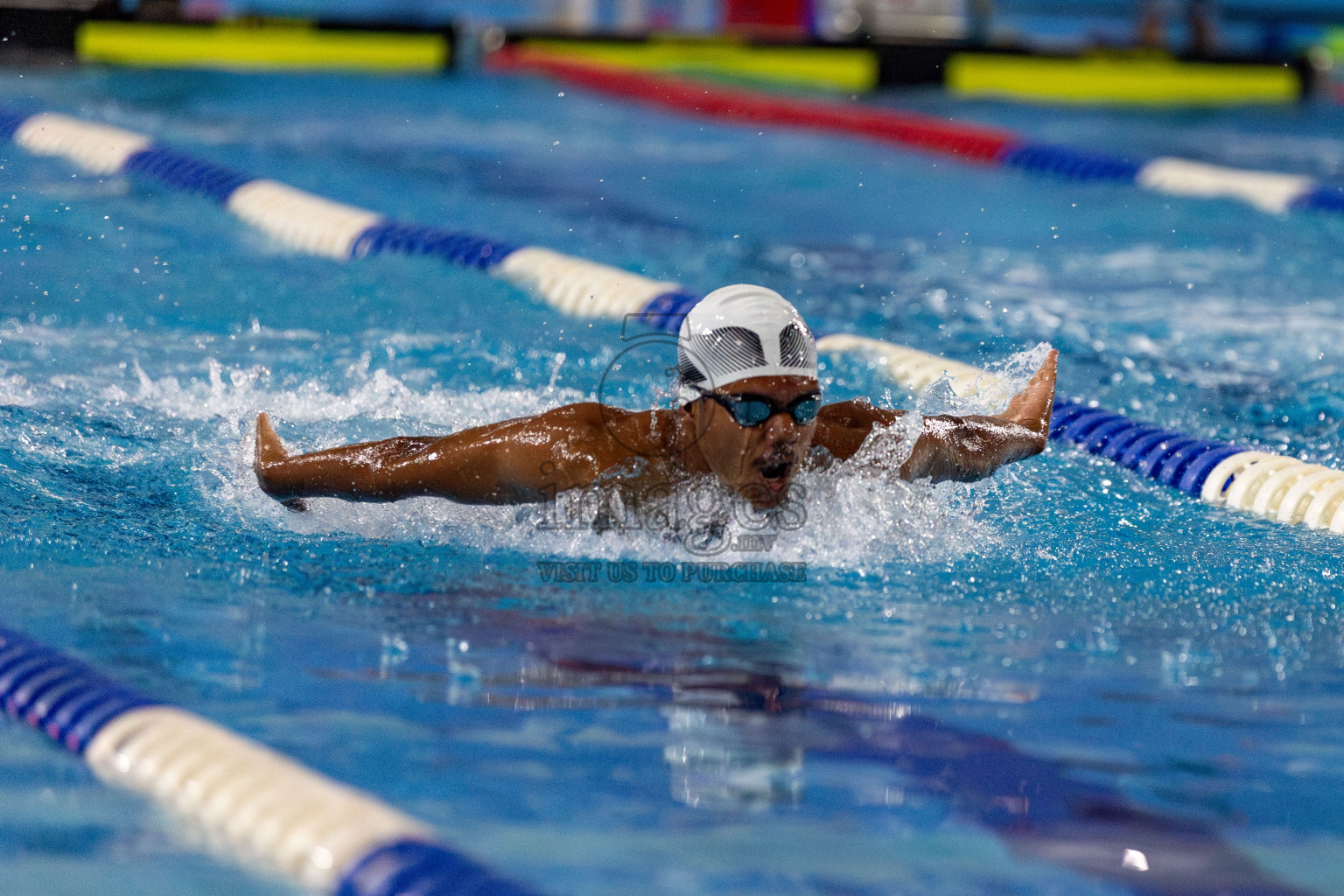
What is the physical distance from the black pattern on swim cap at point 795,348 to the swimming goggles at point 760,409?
73 millimetres

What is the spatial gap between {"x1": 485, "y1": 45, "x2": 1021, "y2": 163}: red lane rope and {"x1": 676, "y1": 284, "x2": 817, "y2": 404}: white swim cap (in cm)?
605

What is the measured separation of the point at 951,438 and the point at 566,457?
36.0 inches

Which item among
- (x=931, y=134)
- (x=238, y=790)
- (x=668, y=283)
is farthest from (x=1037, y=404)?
(x=931, y=134)

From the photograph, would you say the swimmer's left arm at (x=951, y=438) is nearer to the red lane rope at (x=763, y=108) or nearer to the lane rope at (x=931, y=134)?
the lane rope at (x=931, y=134)

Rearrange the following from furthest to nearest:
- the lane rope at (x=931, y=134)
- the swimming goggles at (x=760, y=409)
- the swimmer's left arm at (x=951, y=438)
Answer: the lane rope at (x=931, y=134) < the swimmer's left arm at (x=951, y=438) < the swimming goggles at (x=760, y=409)

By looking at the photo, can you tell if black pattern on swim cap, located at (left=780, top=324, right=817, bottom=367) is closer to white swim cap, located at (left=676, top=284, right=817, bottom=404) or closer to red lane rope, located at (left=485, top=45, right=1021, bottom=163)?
white swim cap, located at (left=676, top=284, right=817, bottom=404)

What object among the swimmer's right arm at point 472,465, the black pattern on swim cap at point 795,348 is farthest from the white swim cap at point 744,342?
the swimmer's right arm at point 472,465

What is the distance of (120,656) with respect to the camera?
9.09 feet

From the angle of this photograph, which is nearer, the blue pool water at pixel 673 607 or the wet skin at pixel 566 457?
the blue pool water at pixel 673 607

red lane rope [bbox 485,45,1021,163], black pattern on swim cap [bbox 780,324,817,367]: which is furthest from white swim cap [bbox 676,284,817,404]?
red lane rope [bbox 485,45,1021,163]

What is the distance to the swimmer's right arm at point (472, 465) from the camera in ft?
10.2

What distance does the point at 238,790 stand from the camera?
229cm

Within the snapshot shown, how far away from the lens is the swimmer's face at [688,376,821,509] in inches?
119

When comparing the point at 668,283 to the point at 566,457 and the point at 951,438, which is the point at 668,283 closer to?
the point at 951,438
